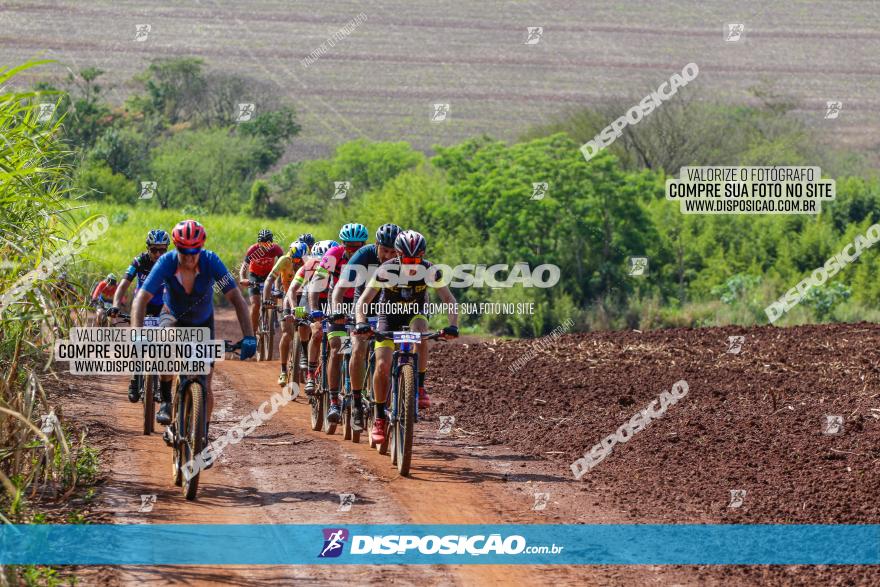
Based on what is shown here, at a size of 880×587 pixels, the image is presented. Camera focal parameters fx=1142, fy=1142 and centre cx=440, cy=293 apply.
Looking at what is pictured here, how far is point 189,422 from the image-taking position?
10.1 metres

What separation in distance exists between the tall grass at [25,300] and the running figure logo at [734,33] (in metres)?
95.3

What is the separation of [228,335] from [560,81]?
69841 millimetres

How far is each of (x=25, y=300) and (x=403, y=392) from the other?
3.79 metres

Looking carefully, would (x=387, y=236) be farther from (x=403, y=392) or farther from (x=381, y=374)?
(x=403, y=392)

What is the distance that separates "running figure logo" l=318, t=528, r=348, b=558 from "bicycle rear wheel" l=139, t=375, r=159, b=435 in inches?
176

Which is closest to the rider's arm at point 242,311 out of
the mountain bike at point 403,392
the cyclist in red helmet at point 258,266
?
the mountain bike at point 403,392

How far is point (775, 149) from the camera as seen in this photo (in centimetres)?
6669

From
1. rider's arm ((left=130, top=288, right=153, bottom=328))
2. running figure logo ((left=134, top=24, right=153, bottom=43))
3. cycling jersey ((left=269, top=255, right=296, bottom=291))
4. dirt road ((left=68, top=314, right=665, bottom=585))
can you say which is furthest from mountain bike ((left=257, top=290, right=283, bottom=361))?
running figure logo ((left=134, top=24, right=153, bottom=43))

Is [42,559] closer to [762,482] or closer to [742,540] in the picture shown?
[742,540]

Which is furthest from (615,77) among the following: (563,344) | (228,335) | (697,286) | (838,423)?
(838,423)

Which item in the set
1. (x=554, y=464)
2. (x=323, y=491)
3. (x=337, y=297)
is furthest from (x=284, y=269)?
(x=323, y=491)

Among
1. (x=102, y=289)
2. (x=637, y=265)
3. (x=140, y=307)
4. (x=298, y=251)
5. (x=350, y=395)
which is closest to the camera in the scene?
(x=140, y=307)

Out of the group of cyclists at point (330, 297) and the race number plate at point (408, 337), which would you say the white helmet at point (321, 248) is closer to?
the group of cyclists at point (330, 297)

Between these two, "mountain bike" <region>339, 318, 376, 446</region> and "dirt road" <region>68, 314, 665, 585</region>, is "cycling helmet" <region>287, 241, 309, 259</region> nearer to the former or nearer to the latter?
"dirt road" <region>68, 314, 665, 585</region>
